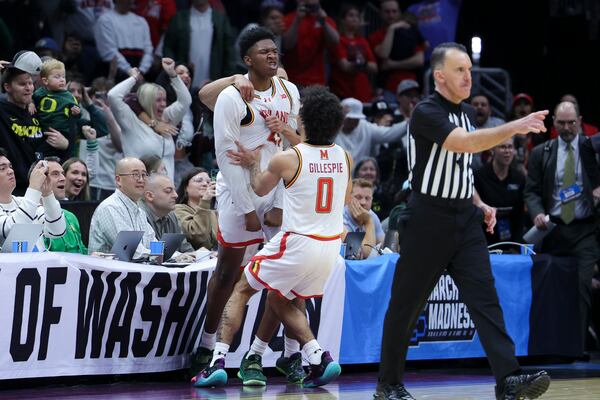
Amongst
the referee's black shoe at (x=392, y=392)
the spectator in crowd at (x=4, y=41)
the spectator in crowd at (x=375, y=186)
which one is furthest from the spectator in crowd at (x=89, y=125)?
the referee's black shoe at (x=392, y=392)

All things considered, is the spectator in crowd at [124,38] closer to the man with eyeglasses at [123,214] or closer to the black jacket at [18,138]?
the black jacket at [18,138]

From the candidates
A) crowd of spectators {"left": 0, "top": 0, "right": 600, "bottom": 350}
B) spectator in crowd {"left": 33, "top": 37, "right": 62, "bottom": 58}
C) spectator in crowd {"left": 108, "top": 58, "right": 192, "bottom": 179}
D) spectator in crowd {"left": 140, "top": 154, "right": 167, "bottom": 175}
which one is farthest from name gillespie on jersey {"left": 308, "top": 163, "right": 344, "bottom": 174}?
spectator in crowd {"left": 33, "top": 37, "right": 62, "bottom": 58}

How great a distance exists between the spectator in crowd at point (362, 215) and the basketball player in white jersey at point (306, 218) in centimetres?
297

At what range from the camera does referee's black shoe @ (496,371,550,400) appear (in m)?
6.11

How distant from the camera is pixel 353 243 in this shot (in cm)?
984

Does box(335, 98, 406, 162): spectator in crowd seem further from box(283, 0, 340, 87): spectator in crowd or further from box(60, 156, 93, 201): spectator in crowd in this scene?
Result: box(60, 156, 93, 201): spectator in crowd

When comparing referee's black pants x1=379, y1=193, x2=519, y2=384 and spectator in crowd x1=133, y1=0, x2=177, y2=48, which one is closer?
referee's black pants x1=379, y1=193, x2=519, y2=384

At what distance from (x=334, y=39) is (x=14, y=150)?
6026 mm

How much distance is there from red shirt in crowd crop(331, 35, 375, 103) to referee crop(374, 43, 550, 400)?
8.59 m

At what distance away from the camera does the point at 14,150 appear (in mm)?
9734

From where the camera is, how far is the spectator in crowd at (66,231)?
8956mm

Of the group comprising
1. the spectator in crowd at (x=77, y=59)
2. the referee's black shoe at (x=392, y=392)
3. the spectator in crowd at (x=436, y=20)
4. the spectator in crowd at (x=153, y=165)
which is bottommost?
the referee's black shoe at (x=392, y=392)

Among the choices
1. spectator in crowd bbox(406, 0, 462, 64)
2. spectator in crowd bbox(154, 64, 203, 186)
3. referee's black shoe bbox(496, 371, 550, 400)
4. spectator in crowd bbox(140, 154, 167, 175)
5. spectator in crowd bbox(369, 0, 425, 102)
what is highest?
spectator in crowd bbox(406, 0, 462, 64)

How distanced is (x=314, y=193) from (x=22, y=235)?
6.87 ft
